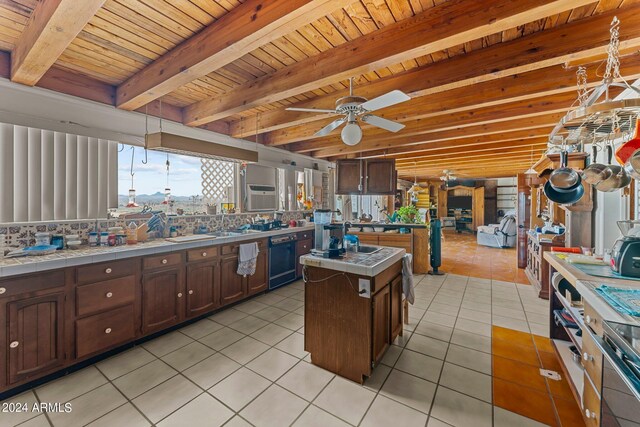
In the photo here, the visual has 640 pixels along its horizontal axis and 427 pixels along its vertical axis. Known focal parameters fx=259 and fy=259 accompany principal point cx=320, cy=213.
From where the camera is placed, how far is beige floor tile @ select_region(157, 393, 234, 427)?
1582 mm

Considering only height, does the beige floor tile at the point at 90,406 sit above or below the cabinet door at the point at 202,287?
below

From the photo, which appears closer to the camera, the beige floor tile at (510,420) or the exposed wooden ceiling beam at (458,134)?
the beige floor tile at (510,420)

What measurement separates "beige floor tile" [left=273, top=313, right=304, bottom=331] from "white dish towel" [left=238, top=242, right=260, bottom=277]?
764 mm

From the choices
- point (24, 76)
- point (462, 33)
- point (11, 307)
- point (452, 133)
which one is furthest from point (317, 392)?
point (452, 133)

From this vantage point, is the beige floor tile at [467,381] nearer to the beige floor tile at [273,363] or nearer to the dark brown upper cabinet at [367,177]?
the beige floor tile at [273,363]

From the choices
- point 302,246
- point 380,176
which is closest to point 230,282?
point 302,246

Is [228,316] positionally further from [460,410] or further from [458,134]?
[458,134]

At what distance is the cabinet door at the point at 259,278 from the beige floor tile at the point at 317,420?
2034 millimetres

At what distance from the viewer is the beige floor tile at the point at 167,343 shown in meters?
2.36

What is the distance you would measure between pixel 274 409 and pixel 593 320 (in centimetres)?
191

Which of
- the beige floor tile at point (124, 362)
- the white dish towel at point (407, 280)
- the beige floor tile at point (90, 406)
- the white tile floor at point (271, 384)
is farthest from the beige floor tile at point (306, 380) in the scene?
the beige floor tile at point (124, 362)

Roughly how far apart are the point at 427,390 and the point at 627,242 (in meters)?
1.60

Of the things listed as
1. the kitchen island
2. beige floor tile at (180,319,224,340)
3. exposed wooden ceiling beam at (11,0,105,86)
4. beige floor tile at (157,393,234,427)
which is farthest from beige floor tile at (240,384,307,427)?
exposed wooden ceiling beam at (11,0,105,86)

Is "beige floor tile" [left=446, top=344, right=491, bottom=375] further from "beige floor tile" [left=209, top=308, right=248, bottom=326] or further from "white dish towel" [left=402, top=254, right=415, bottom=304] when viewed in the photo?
"beige floor tile" [left=209, top=308, right=248, bottom=326]
